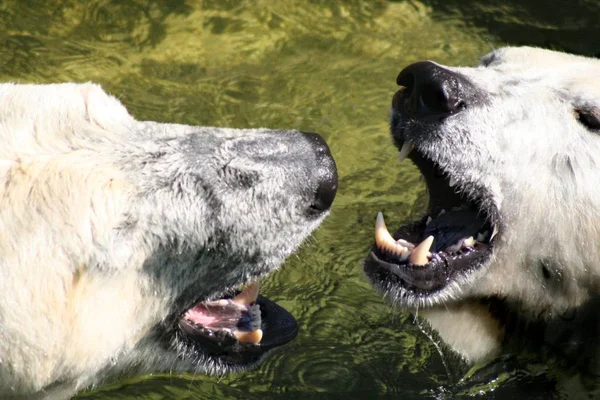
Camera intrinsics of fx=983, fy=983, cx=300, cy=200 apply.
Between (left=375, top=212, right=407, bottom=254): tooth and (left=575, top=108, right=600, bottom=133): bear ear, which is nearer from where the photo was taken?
(left=575, top=108, right=600, bottom=133): bear ear

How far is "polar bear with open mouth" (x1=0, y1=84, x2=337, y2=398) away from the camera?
3.47 meters

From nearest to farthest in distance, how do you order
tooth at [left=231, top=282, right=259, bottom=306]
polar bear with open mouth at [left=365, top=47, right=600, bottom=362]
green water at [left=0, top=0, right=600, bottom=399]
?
tooth at [left=231, top=282, right=259, bottom=306] → polar bear with open mouth at [left=365, top=47, right=600, bottom=362] → green water at [left=0, top=0, right=600, bottom=399]

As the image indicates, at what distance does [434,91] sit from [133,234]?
62.5 inches

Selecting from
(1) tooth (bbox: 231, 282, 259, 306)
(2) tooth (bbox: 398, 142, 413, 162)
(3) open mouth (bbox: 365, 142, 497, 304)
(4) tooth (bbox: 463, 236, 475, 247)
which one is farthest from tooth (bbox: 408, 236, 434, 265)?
(1) tooth (bbox: 231, 282, 259, 306)

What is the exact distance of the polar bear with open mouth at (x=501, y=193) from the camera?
4.39 metres

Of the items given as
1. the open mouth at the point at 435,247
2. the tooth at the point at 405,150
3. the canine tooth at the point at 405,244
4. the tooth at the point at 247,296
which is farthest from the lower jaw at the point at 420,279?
the tooth at the point at 247,296

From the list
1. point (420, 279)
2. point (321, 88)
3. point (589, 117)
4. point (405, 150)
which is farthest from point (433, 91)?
point (321, 88)

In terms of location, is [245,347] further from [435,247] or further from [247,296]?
[435,247]

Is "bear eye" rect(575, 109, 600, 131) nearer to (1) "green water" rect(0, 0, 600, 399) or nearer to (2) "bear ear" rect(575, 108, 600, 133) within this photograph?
(2) "bear ear" rect(575, 108, 600, 133)

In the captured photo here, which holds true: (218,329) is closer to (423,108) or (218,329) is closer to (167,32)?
(423,108)

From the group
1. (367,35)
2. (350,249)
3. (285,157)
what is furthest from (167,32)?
(285,157)

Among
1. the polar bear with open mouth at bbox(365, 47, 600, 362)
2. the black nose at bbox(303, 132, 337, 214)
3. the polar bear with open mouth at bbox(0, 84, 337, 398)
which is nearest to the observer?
the polar bear with open mouth at bbox(0, 84, 337, 398)

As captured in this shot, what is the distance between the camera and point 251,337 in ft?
13.2

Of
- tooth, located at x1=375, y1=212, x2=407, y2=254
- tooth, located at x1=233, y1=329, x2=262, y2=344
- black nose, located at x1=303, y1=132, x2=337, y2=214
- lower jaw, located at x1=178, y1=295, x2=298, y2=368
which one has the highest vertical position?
black nose, located at x1=303, y1=132, x2=337, y2=214
